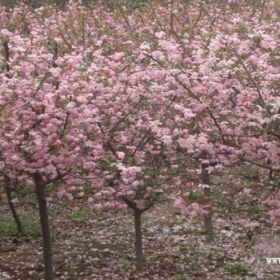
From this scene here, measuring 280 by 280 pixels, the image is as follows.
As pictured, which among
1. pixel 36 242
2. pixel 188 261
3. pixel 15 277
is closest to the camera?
pixel 15 277

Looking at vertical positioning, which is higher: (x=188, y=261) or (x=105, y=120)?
(x=105, y=120)

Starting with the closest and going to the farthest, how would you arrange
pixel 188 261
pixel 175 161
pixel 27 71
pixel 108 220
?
pixel 27 71, pixel 175 161, pixel 188 261, pixel 108 220

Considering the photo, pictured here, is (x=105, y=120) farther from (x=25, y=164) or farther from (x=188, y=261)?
(x=188, y=261)

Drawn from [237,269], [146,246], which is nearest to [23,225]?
[146,246]

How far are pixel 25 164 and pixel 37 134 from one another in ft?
2.03

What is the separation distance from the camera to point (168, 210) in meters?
16.1

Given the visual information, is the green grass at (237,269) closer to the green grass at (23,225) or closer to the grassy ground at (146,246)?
the grassy ground at (146,246)

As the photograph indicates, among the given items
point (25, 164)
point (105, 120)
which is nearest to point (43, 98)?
point (25, 164)

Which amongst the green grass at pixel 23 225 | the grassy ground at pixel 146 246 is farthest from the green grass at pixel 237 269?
the green grass at pixel 23 225

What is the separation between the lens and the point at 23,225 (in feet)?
48.0

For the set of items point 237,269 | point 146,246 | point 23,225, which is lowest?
point 237,269

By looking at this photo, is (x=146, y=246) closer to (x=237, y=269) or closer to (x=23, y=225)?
(x=237, y=269)

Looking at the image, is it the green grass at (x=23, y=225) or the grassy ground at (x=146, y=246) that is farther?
the green grass at (x=23, y=225)

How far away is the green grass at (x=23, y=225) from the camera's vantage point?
1434 centimetres
